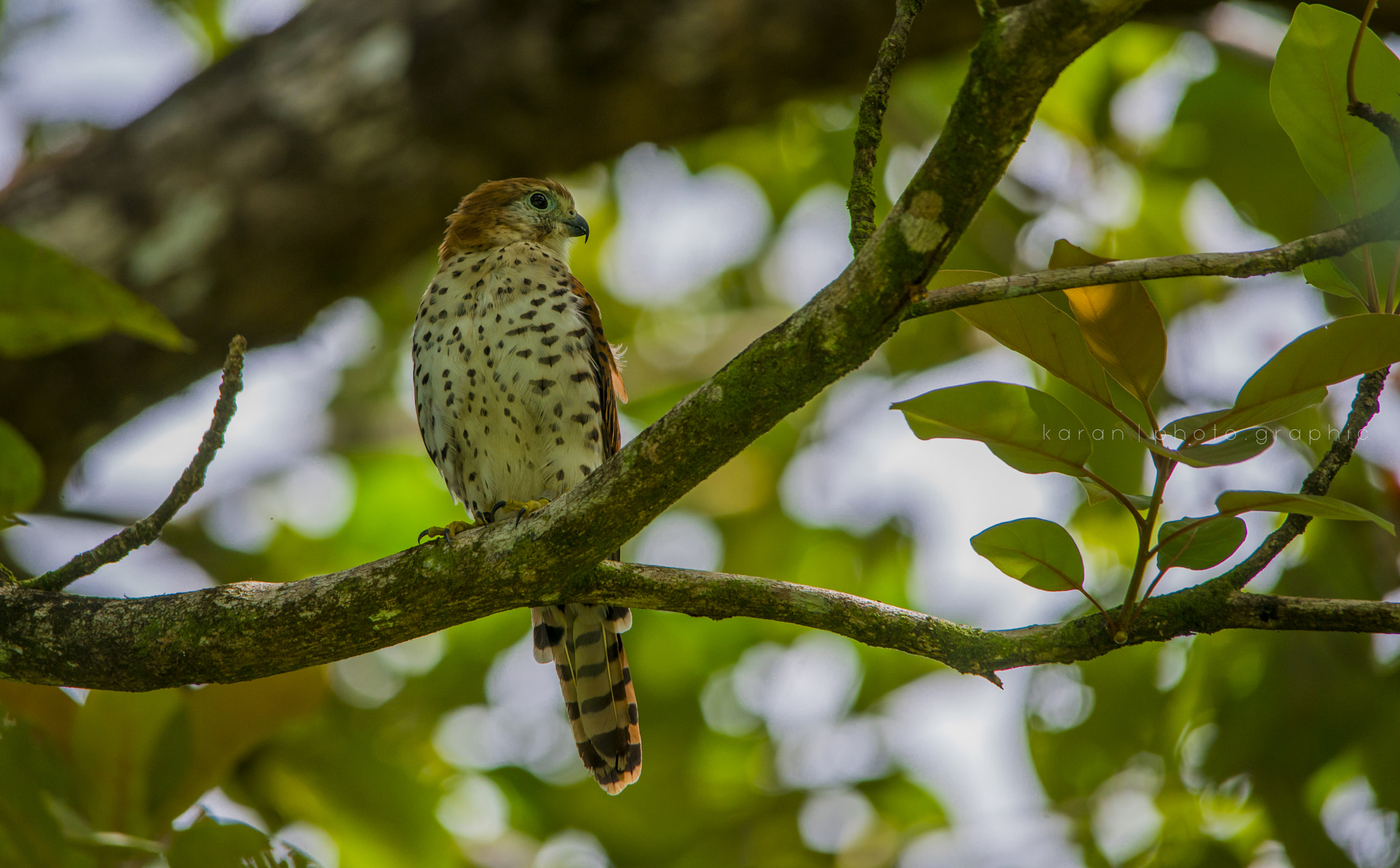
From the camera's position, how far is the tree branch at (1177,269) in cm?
196

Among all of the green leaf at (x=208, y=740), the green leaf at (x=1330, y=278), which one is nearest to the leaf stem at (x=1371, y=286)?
the green leaf at (x=1330, y=278)

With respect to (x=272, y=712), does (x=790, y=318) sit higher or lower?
lower

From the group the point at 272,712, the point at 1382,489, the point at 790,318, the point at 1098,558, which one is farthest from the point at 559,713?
the point at 790,318

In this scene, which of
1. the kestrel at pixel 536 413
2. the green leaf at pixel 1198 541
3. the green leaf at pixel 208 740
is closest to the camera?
the green leaf at pixel 1198 541

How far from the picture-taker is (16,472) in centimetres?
297

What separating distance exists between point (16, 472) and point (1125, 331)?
2.78 meters

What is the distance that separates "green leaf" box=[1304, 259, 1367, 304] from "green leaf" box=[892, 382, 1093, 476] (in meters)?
0.61

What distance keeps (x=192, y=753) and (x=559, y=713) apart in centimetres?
307

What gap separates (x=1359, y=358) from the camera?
6.68ft

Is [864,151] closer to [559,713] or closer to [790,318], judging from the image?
[790,318]

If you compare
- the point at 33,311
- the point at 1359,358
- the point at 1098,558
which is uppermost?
the point at 1098,558

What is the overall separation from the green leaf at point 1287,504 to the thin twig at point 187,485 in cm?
211

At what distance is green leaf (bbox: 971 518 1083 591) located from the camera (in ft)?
7.40

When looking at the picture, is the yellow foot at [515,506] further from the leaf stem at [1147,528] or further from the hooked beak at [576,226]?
the leaf stem at [1147,528]
